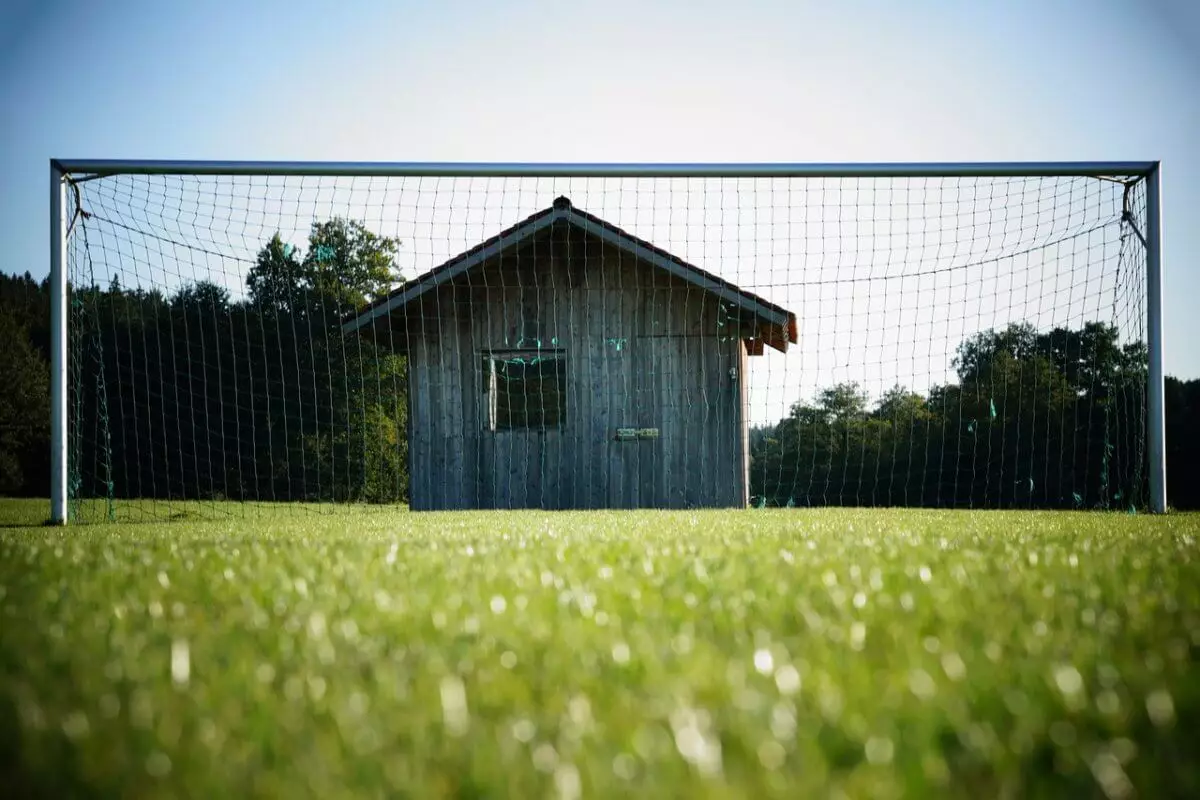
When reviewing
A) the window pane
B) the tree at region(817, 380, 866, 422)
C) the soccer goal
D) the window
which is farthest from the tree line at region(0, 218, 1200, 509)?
the window pane

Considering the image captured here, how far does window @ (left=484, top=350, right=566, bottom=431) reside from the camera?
39.7ft

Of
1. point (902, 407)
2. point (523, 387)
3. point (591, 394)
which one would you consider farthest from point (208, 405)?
point (902, 407)

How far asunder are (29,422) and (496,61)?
19.3 metres

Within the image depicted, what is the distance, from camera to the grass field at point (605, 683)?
87 centimetres

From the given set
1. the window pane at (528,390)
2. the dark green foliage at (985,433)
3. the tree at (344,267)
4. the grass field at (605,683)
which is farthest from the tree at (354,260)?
the grass field at (605,683)

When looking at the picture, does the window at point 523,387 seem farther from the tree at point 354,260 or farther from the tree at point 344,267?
the tree at point 354,260

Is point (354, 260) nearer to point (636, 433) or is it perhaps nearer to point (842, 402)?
point (636, 433)

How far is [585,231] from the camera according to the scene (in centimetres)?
1198

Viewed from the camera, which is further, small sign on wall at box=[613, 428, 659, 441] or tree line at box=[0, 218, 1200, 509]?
tree line at box=[0, 218, 1200, 509]

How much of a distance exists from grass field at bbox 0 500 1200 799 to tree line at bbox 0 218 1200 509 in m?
7.23

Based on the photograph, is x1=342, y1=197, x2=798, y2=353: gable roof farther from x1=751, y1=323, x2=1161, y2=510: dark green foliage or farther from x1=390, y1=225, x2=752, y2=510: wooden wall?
x1=751, y1=323, x2=1161, y2=510: dark green foliage

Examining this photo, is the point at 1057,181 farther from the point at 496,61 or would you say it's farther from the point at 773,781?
the point at 773,781

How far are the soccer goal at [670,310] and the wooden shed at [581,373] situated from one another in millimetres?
36

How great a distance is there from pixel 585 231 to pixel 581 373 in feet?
6.95
